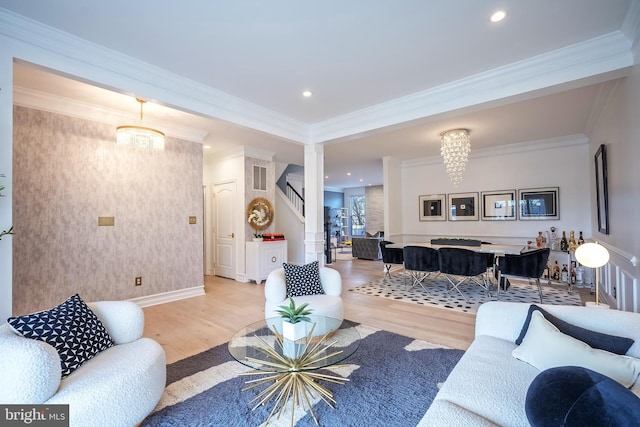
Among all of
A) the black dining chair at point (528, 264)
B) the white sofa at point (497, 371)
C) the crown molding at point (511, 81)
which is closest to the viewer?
the white sofa at point (497, 371)

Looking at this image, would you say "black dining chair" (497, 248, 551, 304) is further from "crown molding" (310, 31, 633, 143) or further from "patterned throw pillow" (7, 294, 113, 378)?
"patterned throw pillow" (7, 294, 113, 378)

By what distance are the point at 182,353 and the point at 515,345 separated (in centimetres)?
274

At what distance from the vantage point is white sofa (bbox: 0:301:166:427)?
1.33 meters

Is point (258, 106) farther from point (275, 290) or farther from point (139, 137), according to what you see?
point (275, 290)

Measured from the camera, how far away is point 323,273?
3.42m

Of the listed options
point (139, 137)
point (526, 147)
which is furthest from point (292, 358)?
point (526, 147)

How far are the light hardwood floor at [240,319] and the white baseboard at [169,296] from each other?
130 mm

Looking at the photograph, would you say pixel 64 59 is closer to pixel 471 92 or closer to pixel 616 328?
pixel 471 92

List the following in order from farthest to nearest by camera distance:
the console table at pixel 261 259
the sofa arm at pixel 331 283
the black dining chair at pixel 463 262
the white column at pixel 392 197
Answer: the white column at pixel 392 197 < the console table at pixel 261 259 < the black dining chair at pixel 463 262 < the sofa arm at pixel 331 283

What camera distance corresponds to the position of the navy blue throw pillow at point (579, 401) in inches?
40.3

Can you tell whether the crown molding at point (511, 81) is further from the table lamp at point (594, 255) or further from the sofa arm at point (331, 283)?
the sofa arm at point (331, 283)

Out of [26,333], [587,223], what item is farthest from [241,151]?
[587,223]

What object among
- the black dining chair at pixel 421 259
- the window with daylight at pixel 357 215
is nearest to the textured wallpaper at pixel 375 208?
the window with daylight at pixel 357 215

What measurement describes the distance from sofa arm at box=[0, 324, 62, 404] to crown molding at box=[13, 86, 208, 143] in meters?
3.32
